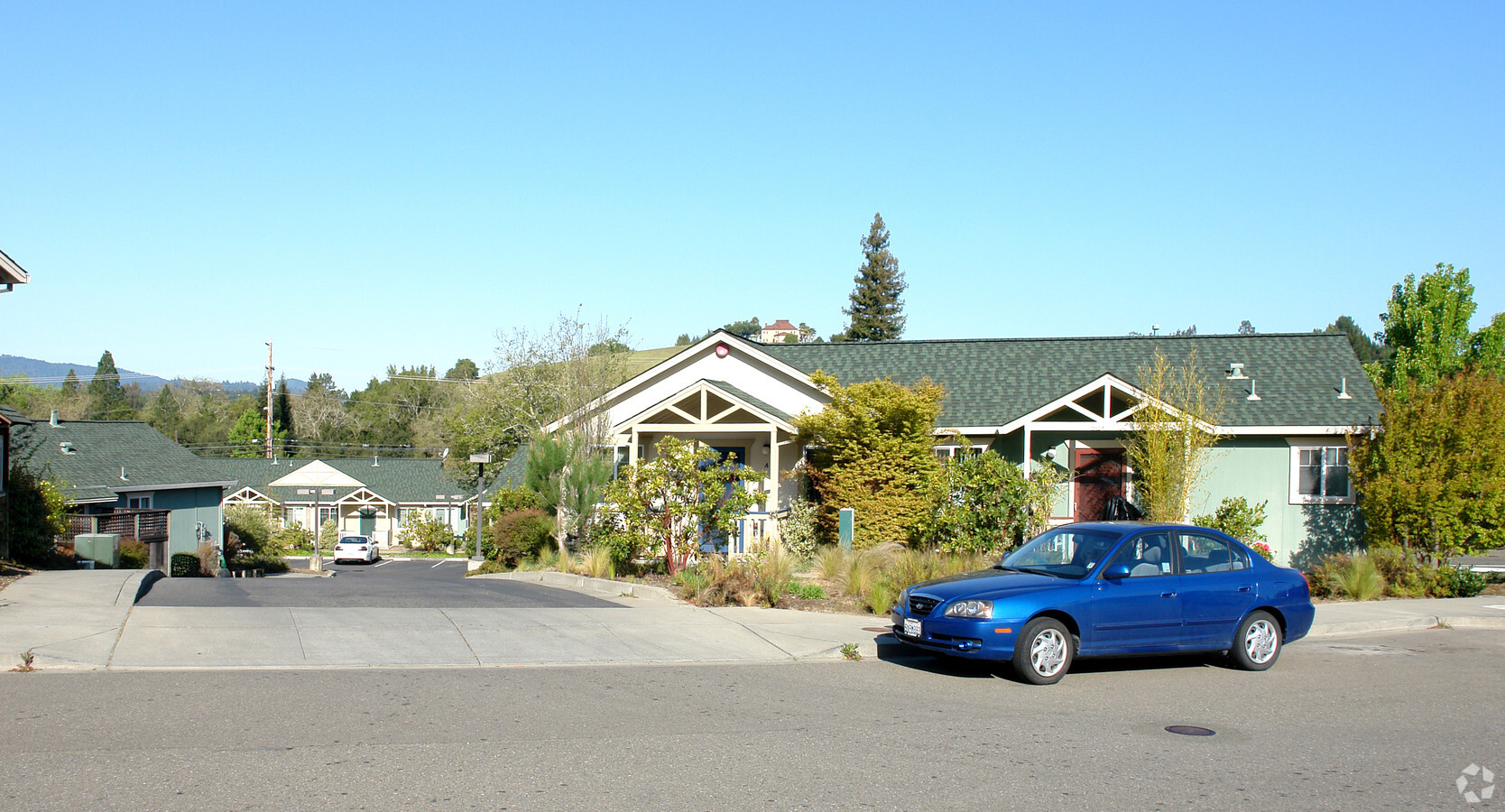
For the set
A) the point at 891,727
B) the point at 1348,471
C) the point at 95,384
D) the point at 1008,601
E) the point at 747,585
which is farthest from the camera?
the point at 95,384

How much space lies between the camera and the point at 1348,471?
20859 millimetres

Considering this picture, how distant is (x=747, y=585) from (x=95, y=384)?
97247 mm

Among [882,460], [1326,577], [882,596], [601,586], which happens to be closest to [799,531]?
[882,460]

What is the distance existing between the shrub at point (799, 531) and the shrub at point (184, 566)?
57.7 ft

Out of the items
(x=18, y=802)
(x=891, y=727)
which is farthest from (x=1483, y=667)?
(x=18, y=802)

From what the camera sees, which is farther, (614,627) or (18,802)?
(614,627)

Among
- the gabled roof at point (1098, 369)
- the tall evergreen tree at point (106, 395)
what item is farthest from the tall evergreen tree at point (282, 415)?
the gabled roof at point (1098, 369)

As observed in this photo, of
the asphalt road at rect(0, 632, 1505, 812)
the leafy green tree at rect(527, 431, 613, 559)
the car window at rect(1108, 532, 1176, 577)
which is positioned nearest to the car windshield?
the car window at rect(1108, 532, 1176, 577)

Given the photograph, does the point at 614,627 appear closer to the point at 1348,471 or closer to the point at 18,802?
the point at 18,802

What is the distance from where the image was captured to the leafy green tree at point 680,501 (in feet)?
56.5

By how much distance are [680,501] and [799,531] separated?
3.00m

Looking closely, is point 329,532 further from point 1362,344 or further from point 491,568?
point 1362,344

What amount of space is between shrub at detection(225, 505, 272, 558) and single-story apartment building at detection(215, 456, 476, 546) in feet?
61.2

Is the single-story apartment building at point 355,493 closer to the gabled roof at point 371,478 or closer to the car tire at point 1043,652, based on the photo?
the gabled roof at point 371,478
